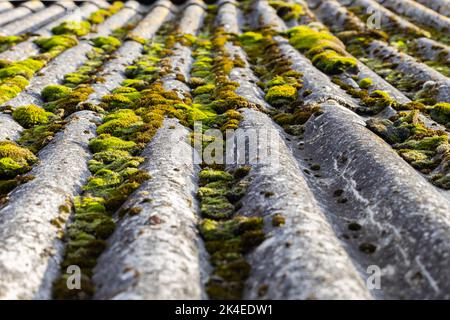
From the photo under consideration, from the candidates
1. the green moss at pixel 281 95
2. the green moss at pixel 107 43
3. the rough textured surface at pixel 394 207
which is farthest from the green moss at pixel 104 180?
the green moss at pixel 107 43

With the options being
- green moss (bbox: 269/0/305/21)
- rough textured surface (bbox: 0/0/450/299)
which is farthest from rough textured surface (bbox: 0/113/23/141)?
green moss (bbox: 269/0/305/21)

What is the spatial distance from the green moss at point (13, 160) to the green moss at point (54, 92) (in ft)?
27.3

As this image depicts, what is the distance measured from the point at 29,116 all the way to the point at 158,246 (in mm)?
16119

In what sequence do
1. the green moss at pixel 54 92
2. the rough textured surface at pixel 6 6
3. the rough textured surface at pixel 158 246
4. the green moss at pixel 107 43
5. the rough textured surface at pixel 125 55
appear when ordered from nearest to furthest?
1. the rough textured surface at pixel 158 246
2. the green moss at pixel 54 92
3. the rough textured surface at pixel 125 55
4. the green moss at pixel 107 43
5. the rough textured surface at pixel 6 6

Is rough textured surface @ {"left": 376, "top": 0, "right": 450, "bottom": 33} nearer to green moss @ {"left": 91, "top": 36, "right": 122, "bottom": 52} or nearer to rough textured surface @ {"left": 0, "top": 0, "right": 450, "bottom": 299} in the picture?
rough textured surface @ {"left": 0, "top": 0, "right": 450, "bottom": 299}

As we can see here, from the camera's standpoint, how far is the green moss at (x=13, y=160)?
1984 centimetres

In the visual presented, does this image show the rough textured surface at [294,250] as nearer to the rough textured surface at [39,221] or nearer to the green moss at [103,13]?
the rough textured surface at [39,221]

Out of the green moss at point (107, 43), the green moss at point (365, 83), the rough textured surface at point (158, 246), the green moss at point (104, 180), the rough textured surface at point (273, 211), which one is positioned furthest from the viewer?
the green moss at point (107, 43)

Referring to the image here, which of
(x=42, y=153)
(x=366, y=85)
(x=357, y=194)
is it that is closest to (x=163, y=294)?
(x=357, y=194)

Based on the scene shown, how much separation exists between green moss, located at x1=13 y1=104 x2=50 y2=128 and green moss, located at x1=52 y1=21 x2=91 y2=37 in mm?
21293

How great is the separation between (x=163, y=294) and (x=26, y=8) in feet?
185

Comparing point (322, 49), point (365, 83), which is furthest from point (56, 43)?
point (365, 83)

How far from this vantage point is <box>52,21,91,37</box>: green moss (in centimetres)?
4589

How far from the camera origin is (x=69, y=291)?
519 inches
